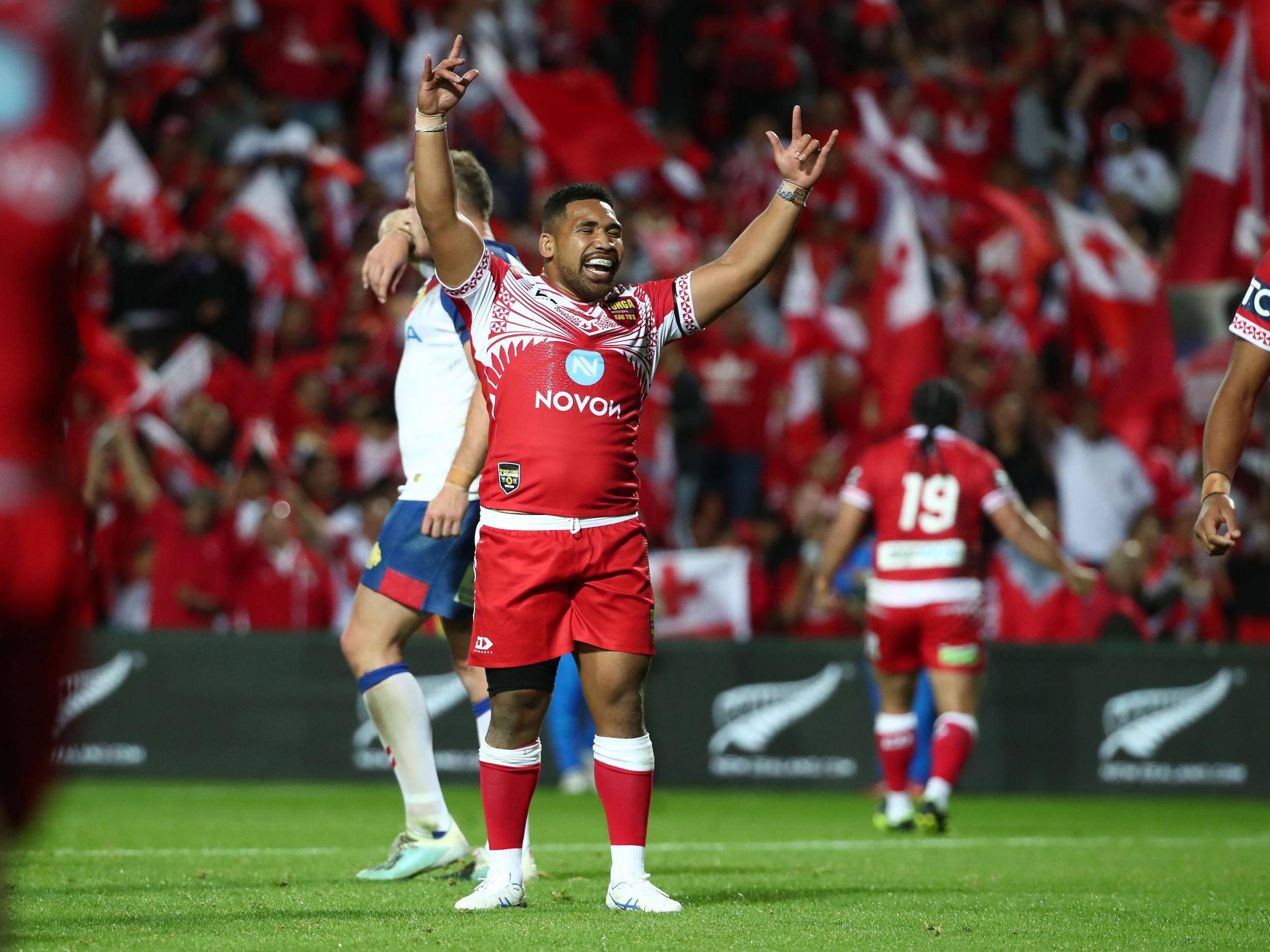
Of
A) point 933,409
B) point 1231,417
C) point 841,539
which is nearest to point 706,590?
point 841,539

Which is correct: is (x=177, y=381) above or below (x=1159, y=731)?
above

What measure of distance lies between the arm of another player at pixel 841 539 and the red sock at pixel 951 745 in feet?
3.45

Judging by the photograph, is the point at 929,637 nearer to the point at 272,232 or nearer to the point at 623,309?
the point at 623,309

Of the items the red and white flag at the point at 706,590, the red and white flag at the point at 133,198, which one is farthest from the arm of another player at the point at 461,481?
the red and white flag at the point at 133,198

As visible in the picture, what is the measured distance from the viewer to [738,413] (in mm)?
15570

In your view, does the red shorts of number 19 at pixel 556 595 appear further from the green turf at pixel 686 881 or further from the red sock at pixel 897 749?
the red sock at pixel 897 749

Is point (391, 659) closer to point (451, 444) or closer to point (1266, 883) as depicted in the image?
point (451, 444)

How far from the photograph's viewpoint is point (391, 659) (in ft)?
22.3

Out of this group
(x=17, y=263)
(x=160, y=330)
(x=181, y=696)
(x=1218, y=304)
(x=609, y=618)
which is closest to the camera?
(x=17, y=263)

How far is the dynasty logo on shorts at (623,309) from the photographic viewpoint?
5828 mm

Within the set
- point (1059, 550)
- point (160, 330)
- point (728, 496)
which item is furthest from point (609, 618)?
point (160, 330)

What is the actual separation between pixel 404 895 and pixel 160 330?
35.6 ft

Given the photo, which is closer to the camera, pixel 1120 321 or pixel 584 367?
pixel 584 367

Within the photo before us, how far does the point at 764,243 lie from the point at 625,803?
1.89m
